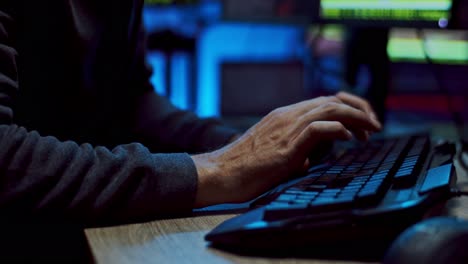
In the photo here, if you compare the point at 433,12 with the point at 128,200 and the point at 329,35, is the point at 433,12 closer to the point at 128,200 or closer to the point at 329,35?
the point at 128,200

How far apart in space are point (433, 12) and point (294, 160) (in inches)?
21.9

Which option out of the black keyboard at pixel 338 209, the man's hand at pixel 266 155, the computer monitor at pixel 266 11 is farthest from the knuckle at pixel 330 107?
the computer monitor at pixel 266 11

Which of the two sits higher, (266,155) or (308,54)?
(266,155)

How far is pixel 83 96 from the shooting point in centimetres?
94

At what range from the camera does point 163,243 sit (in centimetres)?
56

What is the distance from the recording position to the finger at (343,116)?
2.41 feet

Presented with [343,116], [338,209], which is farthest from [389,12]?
[338,209]

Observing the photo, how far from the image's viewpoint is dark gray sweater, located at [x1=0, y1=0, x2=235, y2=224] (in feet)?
1.99

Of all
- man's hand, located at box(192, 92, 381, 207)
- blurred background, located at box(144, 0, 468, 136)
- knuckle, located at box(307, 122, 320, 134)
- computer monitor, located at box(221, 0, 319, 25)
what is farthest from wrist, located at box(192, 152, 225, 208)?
computer monitor, located at box(221, 0, 319, 25)

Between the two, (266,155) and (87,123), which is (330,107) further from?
(87,123)

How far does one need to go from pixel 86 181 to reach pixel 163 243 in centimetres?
11

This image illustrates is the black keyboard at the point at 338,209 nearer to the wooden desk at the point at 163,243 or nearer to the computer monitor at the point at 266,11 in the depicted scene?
the wooden desk at the point at 163,243

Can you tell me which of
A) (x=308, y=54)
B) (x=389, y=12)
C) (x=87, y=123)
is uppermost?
(x=389, y=12)

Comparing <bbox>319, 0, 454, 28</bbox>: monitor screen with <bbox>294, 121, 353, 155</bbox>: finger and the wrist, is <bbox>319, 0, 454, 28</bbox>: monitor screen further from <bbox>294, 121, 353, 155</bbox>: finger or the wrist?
the wrist
